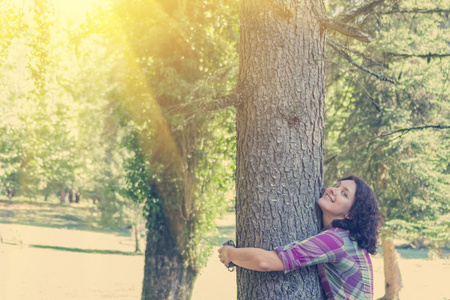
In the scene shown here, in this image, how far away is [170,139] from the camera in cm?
890

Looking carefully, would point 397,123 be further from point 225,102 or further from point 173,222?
point 225,102

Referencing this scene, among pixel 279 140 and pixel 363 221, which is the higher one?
pixel 279 140

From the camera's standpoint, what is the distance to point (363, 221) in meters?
2.82

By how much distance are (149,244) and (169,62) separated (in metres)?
3.88

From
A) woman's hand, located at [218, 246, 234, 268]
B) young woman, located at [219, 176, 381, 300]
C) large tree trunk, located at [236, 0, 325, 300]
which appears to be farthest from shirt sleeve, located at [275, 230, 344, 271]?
woman's hand, located at [218, 246, 234, 268]

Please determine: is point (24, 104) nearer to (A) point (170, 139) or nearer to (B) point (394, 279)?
(A) point (170, 139)

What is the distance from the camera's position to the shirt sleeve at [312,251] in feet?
8.45

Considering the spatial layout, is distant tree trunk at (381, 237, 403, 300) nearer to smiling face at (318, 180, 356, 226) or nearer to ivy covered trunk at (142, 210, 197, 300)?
ivy covered trunk at (142, 210, 197, 300)

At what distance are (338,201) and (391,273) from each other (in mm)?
15567

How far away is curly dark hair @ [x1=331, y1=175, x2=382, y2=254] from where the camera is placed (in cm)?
276

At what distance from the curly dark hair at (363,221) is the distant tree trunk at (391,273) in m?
14.7

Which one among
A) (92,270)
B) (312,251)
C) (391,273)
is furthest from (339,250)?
(92,270)

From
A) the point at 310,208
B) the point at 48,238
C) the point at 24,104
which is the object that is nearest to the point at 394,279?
the point at 310,208

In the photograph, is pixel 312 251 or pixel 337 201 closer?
pixel 312 251
